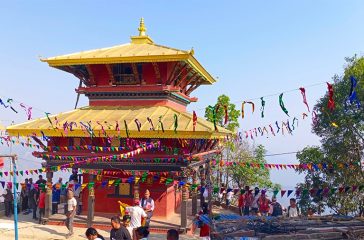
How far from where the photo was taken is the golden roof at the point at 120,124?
45.7 feet

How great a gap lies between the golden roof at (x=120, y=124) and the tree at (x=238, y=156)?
10.8 metres

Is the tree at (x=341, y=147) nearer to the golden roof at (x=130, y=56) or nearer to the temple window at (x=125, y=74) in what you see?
the golden roof at (x=130, y=56)

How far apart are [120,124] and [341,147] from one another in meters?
14.2

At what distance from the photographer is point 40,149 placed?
16.5 metres

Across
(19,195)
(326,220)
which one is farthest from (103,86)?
(326,220)

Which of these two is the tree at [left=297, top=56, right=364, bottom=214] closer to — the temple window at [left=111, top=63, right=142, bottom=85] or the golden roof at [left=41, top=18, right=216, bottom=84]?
the golden roof at [left=41, top=18, right=216, bottom=84]

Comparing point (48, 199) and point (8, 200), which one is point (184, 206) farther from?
point (8, 200)

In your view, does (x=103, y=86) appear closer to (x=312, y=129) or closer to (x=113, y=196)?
(x=113, y=196)

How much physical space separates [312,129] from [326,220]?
50.4ft

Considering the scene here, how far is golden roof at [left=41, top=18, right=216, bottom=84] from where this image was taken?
15945 mm

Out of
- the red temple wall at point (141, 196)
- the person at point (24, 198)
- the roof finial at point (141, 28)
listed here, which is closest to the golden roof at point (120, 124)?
the red temple wall at point (141, 196)

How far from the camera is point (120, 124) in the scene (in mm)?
15078

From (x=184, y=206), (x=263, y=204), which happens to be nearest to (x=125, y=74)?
(x=184, y=206)

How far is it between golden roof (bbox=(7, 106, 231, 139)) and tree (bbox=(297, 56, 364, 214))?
9.08m
